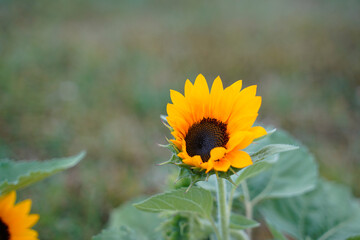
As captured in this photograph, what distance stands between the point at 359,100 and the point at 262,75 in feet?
3.21

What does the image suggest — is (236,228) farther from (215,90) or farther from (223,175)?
(215,90)

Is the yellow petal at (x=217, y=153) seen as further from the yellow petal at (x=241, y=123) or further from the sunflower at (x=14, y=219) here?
the sunflower at (x=14, y=219)

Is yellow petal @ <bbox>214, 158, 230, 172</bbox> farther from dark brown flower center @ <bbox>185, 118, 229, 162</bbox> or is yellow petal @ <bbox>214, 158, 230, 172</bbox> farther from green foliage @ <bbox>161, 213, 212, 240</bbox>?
green foliage @ <bbox>161, 213, 212, 240</bbox>

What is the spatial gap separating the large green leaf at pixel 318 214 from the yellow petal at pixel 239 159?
29.0 inches

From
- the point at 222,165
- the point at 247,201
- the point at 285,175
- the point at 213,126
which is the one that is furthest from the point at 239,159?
the point at 285,175

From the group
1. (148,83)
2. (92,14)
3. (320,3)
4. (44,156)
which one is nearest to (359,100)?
(148,83)

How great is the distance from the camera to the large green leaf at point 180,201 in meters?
0.97

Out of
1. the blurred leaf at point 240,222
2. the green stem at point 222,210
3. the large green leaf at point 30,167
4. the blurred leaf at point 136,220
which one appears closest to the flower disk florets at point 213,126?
the green stem at point 222,210

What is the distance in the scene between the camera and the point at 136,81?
355 centimetres

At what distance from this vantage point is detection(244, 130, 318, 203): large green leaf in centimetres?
152

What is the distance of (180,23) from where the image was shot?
5.21m

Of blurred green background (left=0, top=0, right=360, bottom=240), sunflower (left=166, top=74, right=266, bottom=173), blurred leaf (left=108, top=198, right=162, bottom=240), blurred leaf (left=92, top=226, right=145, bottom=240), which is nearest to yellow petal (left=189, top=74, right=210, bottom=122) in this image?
sunflower (left=166, top=74, right=266, bottom=173)

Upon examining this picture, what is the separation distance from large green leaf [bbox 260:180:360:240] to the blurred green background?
69cm

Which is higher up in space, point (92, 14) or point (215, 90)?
point (92, 14)
